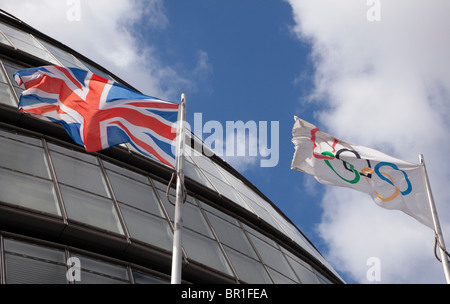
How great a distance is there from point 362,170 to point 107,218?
649cm

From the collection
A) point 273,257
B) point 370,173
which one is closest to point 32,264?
point 370,173

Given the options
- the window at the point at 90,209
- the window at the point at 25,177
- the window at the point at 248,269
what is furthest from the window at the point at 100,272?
the window at the point at 248,269

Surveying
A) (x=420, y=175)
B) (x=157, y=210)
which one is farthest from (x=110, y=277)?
(x=420, y=175)

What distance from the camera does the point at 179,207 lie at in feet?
42.3

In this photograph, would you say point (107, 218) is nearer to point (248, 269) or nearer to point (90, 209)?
point (90, 209)

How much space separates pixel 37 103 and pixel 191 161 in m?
9.16

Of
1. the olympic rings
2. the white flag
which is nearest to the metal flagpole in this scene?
the white flag

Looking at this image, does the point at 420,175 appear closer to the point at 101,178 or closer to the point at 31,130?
the point at 101,178

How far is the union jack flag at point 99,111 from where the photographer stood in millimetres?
14594

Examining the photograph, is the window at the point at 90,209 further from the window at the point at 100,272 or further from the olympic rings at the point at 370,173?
the olympic rings at the point at 370,173

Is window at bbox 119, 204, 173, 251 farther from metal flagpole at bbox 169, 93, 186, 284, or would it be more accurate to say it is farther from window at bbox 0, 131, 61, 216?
metal flagpole at bbox 169, 93, 186, 284

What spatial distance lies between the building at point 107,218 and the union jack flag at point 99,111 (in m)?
2.03

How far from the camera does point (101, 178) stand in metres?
18.3
